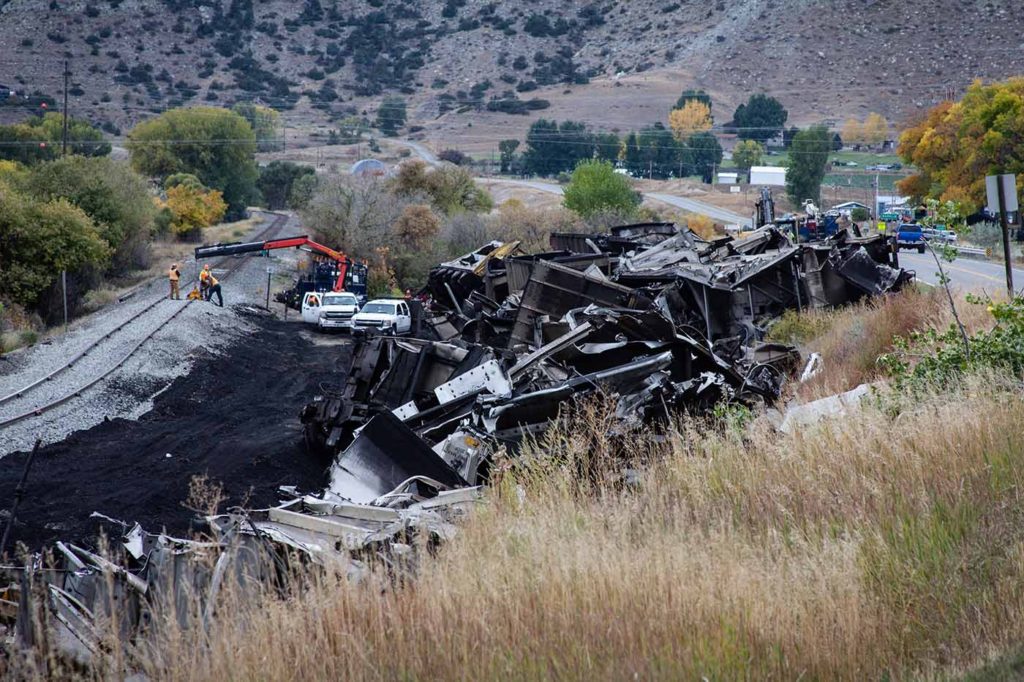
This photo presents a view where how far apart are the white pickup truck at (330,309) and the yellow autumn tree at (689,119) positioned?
97.5 m

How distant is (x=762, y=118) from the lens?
445 ft

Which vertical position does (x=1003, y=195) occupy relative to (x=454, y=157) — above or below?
below

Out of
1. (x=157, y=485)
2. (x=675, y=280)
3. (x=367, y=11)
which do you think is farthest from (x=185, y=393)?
(x=367, y=11)

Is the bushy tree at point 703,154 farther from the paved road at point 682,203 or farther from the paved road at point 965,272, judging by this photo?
the paved road at point 965,272

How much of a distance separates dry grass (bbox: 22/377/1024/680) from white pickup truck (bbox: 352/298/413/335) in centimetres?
2867

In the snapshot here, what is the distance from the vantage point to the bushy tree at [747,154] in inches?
4973

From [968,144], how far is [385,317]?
141 ft

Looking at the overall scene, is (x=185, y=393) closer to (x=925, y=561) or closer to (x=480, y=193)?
(x=925, y=561)

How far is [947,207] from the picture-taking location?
11.1m

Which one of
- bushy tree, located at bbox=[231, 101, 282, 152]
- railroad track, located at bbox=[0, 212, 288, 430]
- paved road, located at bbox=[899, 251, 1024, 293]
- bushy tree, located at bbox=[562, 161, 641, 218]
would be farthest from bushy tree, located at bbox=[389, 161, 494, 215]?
bushy tree, located at bbox=[231, 101, 282, 152]

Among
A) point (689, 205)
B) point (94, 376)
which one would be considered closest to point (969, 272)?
point (94, 376)

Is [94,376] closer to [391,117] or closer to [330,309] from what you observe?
[330,309]

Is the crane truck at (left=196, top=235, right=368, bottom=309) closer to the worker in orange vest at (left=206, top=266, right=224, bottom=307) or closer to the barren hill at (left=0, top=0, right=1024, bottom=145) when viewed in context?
the worker in orange vest at (left=206, top=266, right=224, bottom=307)

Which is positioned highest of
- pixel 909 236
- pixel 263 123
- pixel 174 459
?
pixel 263 123
